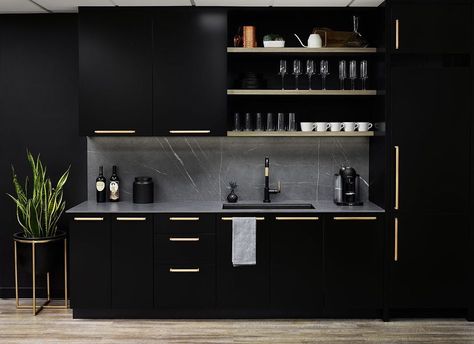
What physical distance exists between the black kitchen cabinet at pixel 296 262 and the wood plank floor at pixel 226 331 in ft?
0.52

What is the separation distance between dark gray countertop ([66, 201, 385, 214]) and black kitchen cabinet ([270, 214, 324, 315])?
99 mm

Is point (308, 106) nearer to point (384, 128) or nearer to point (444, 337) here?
point (384, 128)

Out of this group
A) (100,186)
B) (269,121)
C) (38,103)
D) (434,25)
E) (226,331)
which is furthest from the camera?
(38,103)

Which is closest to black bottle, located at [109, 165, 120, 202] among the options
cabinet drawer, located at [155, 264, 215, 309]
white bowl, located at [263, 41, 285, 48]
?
cabinet drawer, located at [155, 264, 215, 309]

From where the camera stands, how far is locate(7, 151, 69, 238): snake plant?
454 cm

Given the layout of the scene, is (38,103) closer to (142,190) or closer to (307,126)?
(142,190)

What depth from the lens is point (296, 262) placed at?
4414mm

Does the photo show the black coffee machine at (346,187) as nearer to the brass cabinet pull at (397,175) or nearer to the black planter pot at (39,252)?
the brass cabinet pull at (397,175)

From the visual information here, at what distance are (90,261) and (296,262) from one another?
1436mm

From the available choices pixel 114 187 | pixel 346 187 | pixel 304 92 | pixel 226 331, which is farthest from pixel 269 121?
pixel 226 331

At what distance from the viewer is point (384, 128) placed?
4406 millimetres

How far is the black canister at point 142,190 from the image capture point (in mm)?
4759

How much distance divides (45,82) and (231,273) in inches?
82.3

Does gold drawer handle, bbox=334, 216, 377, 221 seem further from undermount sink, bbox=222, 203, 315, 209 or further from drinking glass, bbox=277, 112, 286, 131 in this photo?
drinking glass, bbox=277, 112, 286, 131
